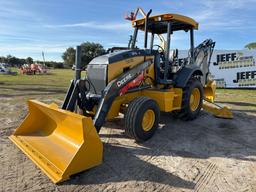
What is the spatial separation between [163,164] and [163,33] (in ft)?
13.5

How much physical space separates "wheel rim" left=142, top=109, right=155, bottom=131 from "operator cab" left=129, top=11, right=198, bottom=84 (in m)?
1.19

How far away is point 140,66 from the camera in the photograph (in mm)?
5488

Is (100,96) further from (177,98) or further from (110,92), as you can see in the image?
(177,98)

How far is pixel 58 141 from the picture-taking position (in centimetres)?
441

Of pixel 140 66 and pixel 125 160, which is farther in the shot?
pixel 140 66

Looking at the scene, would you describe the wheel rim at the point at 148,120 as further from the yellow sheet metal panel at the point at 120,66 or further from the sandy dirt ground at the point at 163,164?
the yellow sheet metal panel at the point at 120,66

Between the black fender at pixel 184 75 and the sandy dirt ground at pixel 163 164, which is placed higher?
the black fender at pixel 184 75

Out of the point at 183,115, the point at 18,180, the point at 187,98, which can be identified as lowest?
the point at 18,180

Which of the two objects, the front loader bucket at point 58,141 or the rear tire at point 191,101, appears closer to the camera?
the front loader bucket at point 58,141

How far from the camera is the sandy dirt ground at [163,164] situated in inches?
136

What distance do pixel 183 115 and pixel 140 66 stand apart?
72.1 inches

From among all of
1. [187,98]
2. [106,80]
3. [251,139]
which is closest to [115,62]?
[106,80]

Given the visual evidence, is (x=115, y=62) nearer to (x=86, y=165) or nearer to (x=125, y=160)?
(x=125, y=160)

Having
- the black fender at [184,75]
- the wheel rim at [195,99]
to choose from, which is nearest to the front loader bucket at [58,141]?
the black fender at [184,75]
